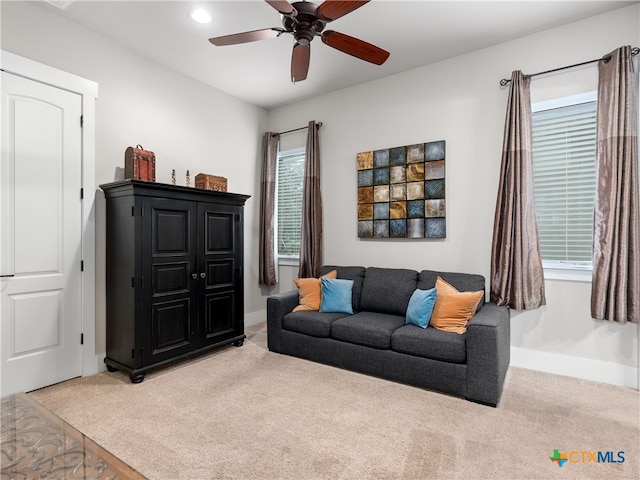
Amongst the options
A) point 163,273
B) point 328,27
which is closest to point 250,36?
point 328,27

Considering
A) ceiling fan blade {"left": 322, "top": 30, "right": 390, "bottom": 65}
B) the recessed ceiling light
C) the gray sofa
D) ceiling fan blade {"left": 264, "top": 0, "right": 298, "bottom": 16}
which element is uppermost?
the recessed ceiling light

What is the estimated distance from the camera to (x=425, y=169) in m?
3.78

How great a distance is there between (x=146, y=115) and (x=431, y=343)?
3526 millimetres

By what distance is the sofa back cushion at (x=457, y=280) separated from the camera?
3.28 meters

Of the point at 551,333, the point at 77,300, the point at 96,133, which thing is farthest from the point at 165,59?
the point at 551,333

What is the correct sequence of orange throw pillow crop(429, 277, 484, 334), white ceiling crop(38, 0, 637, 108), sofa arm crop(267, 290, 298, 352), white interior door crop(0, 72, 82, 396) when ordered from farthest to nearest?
sofa arm crop(267, 290, 298, 352) < orange throw pillow crop(429, 277, 484, 334) < white ceiling crop(38, 0, 637, 108) < white interior door crop(0, 72, 82, 396)

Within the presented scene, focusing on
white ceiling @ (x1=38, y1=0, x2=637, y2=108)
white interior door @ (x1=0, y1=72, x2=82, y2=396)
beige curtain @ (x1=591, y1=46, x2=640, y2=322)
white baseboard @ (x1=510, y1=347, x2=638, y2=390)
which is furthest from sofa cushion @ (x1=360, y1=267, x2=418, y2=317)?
white interior door @ (x1=0, y1=72, x2=82, y2=396)

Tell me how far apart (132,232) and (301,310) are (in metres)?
1.79

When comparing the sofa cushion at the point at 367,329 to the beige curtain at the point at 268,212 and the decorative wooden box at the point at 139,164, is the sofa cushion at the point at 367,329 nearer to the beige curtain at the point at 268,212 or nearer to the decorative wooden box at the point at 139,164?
the beige curtain at the point at 268,212

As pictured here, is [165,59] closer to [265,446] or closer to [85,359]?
[85,359]

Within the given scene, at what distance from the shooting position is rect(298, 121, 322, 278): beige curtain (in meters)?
4.46

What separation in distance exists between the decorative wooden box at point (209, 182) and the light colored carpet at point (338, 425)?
6.29 feet

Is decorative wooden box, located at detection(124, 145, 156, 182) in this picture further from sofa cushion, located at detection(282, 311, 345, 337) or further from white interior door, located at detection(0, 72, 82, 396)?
sofa cushion, located at detection(282, 311, 345, 337)

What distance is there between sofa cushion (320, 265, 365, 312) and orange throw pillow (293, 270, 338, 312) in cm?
33
